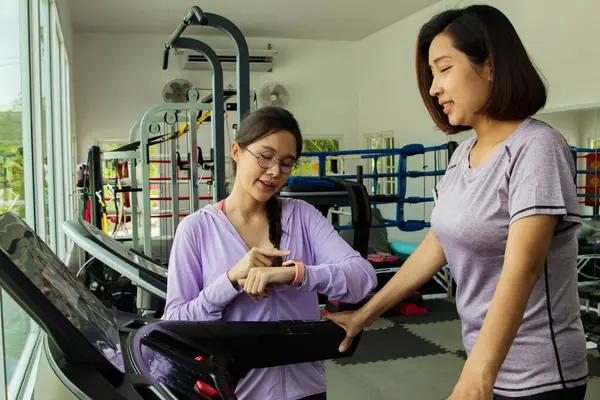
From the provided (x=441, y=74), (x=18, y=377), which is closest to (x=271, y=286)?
(x=441, y=74)

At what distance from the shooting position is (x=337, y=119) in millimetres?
10477

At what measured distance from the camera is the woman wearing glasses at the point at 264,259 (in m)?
1.19

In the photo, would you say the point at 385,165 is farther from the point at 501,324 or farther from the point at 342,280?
the point at 501,324

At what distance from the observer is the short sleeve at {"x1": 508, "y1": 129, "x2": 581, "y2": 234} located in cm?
93

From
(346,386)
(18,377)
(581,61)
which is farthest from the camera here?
(581,61)

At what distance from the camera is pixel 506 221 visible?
39.2 inches

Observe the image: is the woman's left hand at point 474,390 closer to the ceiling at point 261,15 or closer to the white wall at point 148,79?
the ceiling at point 261,15

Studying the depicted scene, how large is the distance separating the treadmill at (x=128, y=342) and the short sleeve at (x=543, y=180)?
54cm

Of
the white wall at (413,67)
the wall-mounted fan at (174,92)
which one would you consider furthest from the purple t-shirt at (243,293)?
the wall-mounted fan at (174,92)

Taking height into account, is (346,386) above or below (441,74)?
below

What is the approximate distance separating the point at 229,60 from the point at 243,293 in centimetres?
882

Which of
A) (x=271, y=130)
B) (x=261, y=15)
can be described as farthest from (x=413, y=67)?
(x=271, y=130)

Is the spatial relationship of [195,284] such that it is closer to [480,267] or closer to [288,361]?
[288,361]

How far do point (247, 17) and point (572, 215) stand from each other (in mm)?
8426
